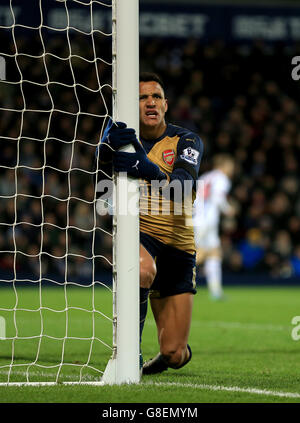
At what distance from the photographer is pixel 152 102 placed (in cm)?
515

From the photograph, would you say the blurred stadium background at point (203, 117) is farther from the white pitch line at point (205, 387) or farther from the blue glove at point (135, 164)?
the white pitch line at point (205, 387)

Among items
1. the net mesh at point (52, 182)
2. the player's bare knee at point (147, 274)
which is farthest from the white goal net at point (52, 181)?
the player's bare knee at point (147, 274)

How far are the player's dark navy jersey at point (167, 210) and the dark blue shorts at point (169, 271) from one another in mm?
44

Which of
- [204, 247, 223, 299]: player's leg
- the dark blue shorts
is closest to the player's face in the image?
the dark blue shorts

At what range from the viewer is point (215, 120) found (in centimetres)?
1778

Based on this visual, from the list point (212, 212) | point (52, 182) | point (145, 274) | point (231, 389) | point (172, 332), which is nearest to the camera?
point (231, 389)

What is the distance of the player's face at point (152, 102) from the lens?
16.9 feet

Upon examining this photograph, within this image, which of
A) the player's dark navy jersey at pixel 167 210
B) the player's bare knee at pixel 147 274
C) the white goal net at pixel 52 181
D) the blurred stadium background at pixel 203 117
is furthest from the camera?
the blurred stadium background at pixel 203 117

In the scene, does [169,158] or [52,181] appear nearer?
[169,158]

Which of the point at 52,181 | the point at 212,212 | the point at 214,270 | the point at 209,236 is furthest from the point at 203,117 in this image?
the point at 214,270

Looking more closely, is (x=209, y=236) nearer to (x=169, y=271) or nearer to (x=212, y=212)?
(x=212, y=212)

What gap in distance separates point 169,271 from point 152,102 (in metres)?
1.10
